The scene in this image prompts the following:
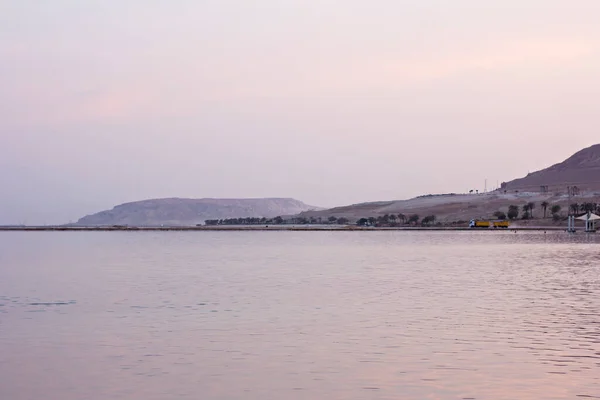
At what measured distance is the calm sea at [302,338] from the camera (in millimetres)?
18672

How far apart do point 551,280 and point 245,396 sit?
105 feet

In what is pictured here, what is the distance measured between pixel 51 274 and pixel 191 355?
3529 centimetres

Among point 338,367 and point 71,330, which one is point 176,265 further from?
point 338,367

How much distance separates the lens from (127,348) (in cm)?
2362

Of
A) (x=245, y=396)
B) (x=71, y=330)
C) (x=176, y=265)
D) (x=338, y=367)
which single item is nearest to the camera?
(x=245, y=396)

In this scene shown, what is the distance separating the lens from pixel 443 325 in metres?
27.7

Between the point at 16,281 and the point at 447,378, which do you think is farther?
the point at 16,281

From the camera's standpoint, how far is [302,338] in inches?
992

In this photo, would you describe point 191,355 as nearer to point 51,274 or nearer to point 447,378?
point 447,378

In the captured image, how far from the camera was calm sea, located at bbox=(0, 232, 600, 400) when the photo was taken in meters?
18.7

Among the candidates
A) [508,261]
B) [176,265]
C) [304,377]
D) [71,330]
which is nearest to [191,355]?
[304,377]

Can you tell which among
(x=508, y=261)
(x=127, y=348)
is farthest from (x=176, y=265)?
(x=127, y=348)

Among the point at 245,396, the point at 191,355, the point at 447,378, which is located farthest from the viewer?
the point at 191,355

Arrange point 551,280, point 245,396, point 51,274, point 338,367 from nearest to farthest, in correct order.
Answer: point 245,396 < point 338,367 < point 551,280 < point 51,274
